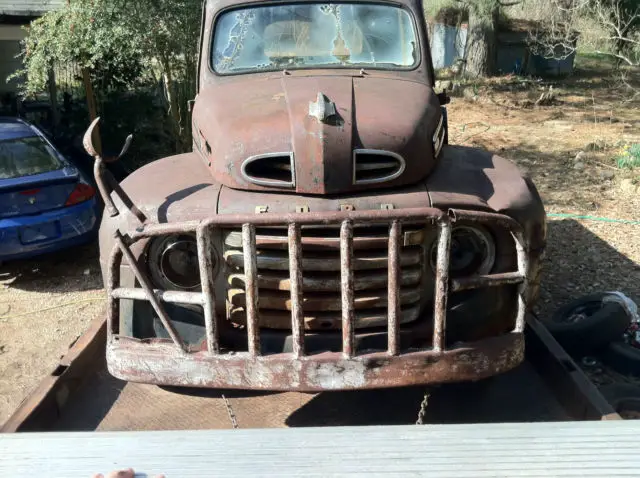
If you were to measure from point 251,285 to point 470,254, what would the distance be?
3.64 feet

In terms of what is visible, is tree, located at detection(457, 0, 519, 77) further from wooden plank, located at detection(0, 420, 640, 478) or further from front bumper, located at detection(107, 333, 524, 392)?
wooden plank, located at detection(0, 420, 640, 478)

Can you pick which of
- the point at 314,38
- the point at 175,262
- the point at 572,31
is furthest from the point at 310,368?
the point at 572,31

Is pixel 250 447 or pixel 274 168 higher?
pixel 274 168

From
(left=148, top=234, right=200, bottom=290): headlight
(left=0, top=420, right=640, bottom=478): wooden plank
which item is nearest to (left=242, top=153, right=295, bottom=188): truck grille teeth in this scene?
(left=148, top=234, right=200, bottom=290): headlight

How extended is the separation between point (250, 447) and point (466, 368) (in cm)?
108

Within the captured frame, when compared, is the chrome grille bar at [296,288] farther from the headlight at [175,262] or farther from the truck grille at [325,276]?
the headlight at [175,262]

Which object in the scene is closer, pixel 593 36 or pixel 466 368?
pixel 466 368

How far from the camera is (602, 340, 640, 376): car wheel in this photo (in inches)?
160

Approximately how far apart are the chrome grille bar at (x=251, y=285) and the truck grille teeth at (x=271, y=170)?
48cm

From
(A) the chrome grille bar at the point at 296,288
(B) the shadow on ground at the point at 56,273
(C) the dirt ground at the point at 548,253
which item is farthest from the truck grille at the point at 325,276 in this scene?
(B) the shadow on ground at the point at 56,273

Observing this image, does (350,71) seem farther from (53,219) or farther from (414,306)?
(53,219)

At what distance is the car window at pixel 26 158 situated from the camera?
19.5ft

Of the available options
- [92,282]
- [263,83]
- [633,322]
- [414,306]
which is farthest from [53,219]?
[633,322]

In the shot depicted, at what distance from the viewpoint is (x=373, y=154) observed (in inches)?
127
